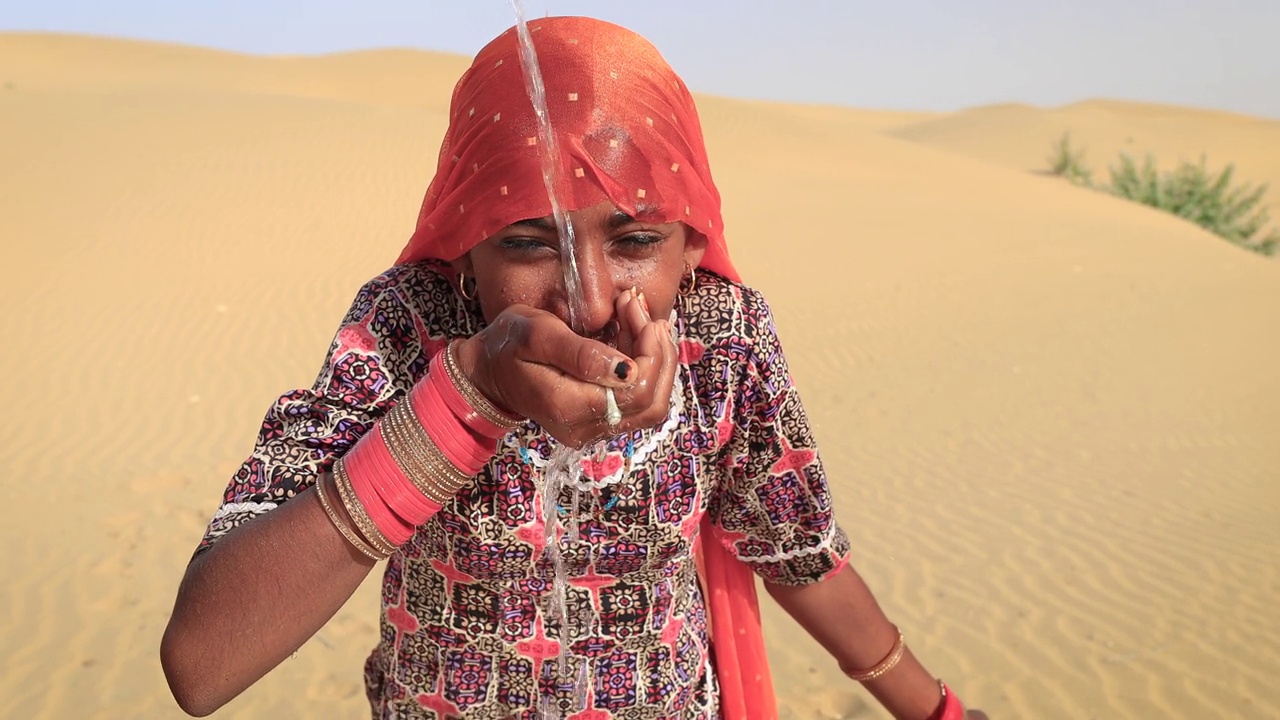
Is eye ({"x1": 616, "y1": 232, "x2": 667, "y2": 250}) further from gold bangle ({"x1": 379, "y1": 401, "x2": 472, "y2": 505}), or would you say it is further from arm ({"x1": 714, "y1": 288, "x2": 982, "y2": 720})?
gold bangle ({"x1": 379, "y1": 401, "x2": 472, "y2": 505})

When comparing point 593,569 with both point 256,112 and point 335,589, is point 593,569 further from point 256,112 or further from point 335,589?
point 256,112

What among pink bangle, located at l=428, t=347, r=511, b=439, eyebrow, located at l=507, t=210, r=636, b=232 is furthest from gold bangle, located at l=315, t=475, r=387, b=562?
eyebrow, located at l=507, t=210, r=636, b=232

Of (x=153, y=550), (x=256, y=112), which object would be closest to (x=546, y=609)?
(x=153, y=550)

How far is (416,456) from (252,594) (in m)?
0.28

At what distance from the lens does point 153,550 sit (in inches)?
235

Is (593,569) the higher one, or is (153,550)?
(593,569)

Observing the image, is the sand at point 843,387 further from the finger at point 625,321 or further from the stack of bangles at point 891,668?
the finger at point 625,321

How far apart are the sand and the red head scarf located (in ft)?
11.7

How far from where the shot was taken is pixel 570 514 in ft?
5.02

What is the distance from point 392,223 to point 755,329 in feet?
42.6

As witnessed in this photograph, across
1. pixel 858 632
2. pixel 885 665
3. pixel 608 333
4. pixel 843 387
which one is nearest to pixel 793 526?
pixel 858 632

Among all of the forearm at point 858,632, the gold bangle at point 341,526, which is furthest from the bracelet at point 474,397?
the forearm at point 858,632

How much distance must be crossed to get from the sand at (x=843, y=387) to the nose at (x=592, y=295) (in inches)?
140

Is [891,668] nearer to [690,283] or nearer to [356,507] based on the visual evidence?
[690,283]
